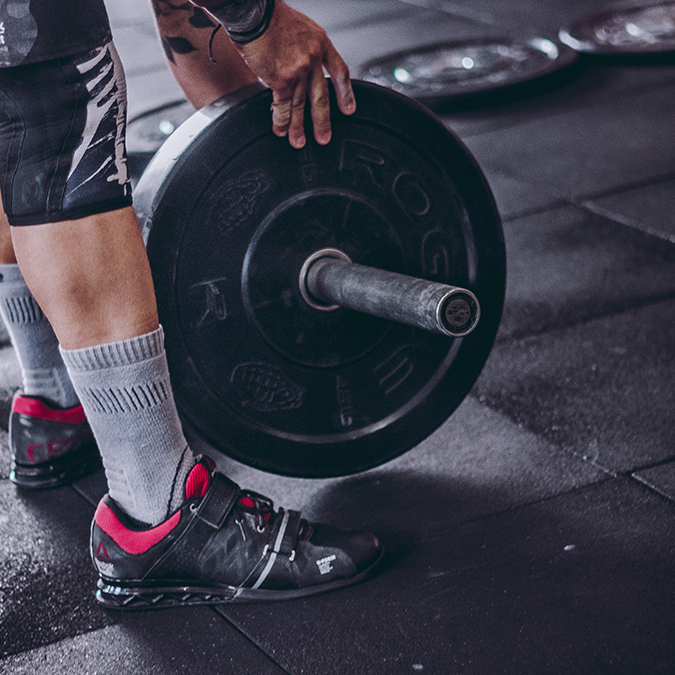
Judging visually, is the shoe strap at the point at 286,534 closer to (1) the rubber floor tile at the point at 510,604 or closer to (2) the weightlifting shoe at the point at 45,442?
(1) the rubber floor tile at the point at 510,604

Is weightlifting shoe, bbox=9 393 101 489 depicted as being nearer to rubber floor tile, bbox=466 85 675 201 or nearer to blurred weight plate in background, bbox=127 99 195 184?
blurred weight plate in background, bbox=127 99 195 184

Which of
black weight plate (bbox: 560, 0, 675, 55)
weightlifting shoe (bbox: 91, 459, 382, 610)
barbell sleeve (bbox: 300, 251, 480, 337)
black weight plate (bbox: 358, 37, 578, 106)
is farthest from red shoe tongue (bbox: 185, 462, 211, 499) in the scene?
black weight plate (bbox: 560, 0, 675, 55)

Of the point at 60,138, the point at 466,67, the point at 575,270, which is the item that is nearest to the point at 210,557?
the point at 60,138

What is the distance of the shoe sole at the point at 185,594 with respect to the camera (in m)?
1.06

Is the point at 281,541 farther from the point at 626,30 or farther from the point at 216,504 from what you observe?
the point at 626,30

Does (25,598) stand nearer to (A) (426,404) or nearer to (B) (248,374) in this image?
(B) (248,374)

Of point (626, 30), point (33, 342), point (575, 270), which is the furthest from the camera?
point (626, 30)

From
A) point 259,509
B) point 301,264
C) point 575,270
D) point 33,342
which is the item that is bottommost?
point 575,270

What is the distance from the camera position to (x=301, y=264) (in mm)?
1131

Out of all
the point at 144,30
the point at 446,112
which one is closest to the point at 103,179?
the point at 446,112

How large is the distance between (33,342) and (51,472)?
0.20 metres

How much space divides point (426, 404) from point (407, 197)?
0.29m

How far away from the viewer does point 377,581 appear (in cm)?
108

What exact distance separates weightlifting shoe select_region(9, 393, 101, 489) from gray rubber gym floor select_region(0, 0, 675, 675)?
0.03 m
